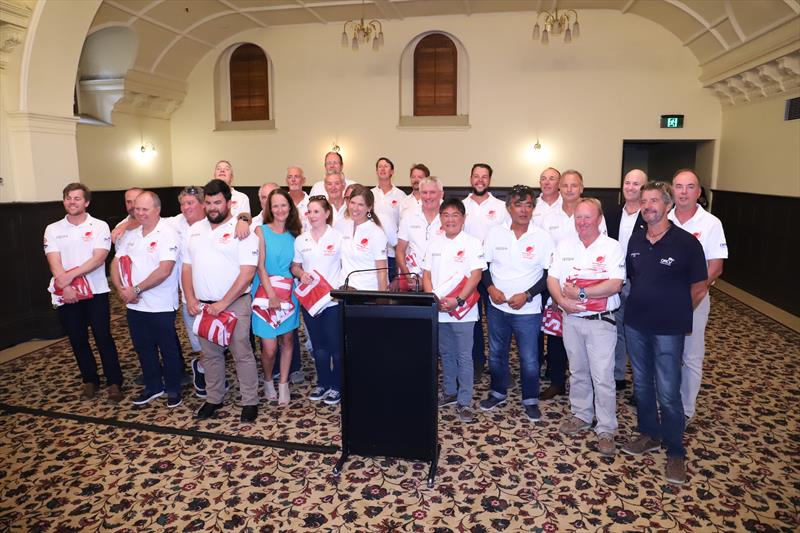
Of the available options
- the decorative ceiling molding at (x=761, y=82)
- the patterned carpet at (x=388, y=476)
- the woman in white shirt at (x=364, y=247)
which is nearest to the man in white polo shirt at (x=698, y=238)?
the patterned carpet at (x=388, y=476)

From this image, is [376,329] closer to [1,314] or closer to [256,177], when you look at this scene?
[1,314]

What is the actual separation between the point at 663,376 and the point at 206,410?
3.31m

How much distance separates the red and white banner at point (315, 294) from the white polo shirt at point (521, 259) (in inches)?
51.8

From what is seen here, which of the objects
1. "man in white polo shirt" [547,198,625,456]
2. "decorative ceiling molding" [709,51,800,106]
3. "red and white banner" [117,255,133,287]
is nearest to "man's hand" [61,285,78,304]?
"red and white banner" [117,255,133,287]

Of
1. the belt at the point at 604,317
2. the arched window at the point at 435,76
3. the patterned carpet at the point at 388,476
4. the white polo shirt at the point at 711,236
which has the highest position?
the arched window at the point at 435,76

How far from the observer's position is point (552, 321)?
4.13 meters

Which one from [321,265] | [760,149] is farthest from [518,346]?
[760,149]

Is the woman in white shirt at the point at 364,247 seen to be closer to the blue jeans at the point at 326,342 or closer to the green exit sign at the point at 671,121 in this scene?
the blue jeans at the point at 326,342

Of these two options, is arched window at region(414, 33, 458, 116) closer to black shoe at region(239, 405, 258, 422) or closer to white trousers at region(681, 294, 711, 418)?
white trousers at region(681, 294, 711, 418)

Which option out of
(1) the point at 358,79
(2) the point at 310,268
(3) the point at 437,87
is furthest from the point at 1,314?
(3) the point at 437,87

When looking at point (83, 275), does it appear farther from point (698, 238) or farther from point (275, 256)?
point (698, 238)

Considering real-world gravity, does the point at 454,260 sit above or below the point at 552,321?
above

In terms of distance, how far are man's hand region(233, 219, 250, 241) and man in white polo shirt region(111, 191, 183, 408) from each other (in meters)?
0.65

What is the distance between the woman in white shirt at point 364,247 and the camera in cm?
416
